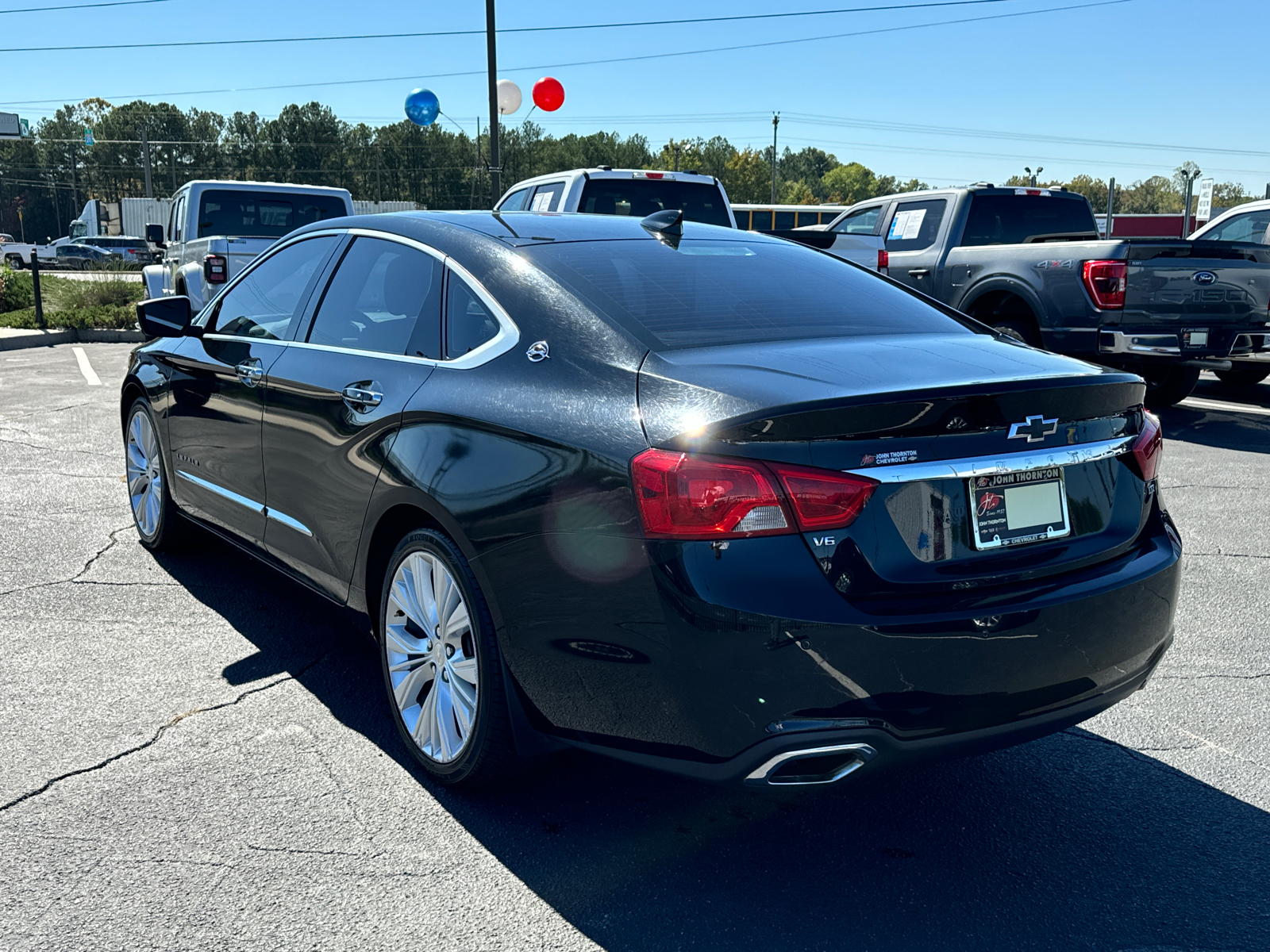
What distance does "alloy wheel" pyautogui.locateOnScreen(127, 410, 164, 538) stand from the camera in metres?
5.46

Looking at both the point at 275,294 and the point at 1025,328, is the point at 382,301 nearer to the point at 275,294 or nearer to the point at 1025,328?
the point at 275,294

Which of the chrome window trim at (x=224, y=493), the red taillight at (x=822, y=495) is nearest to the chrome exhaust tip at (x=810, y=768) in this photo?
the red taillight at (x=822, y=495)

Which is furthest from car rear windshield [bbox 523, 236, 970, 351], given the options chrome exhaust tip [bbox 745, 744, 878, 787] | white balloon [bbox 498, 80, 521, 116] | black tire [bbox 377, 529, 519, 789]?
white balloon [bbox 498, 80, 521, 116]

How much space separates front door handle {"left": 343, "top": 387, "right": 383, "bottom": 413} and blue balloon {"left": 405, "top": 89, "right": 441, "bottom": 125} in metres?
18.8

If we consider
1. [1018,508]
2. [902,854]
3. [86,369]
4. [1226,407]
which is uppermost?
[1018,508]

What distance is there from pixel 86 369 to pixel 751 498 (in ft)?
43.7

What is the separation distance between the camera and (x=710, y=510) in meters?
2.43

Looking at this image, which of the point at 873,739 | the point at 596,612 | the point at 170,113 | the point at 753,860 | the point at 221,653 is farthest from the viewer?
the point at 170,113

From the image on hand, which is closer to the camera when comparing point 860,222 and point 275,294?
point 275,294

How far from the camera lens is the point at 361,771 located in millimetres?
3367

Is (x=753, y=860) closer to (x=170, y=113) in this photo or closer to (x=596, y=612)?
(x=596, y=612)

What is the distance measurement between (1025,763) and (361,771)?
2031 millimetres

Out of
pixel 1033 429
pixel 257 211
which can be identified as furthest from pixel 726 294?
pixel 257 211

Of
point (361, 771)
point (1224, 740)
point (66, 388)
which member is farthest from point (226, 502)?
point (66, 388)
